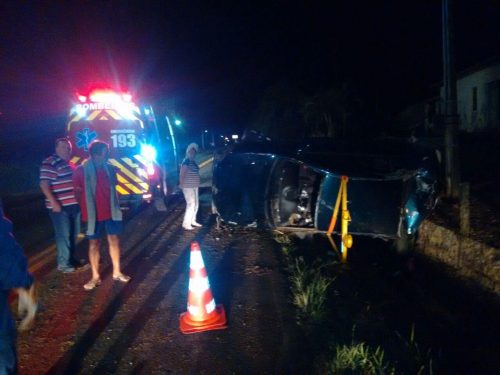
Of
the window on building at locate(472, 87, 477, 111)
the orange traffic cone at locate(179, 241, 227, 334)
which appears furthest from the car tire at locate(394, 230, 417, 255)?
the window on building at locate(472, 87, 477, 111)

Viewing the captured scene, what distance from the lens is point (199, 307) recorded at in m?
4.26

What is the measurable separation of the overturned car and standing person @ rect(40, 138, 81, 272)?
2.36m

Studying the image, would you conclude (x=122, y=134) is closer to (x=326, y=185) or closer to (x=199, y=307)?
(x=326, y=185)

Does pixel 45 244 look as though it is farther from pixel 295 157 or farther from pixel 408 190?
pixel 408 190

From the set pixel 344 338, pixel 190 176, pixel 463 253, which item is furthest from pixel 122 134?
pixel 463 253

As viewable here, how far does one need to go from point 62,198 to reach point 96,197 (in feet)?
3.02

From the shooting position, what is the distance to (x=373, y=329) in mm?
4395

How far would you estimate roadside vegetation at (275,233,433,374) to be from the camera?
3469mm

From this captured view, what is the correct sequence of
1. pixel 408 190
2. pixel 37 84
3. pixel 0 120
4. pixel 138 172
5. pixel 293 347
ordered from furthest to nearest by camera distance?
pixel 37 84 < pixel 0 120 < pixel 138 172 < pixel 408 190 < pixel 293 347

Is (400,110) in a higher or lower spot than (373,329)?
higher

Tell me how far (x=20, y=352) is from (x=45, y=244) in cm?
390

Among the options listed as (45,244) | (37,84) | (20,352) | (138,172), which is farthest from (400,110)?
(20,352)

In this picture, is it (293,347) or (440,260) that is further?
(440,260)

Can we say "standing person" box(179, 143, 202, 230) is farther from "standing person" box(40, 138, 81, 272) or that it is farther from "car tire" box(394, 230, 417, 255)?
"car tire" box(394, 230, 417, 255)
